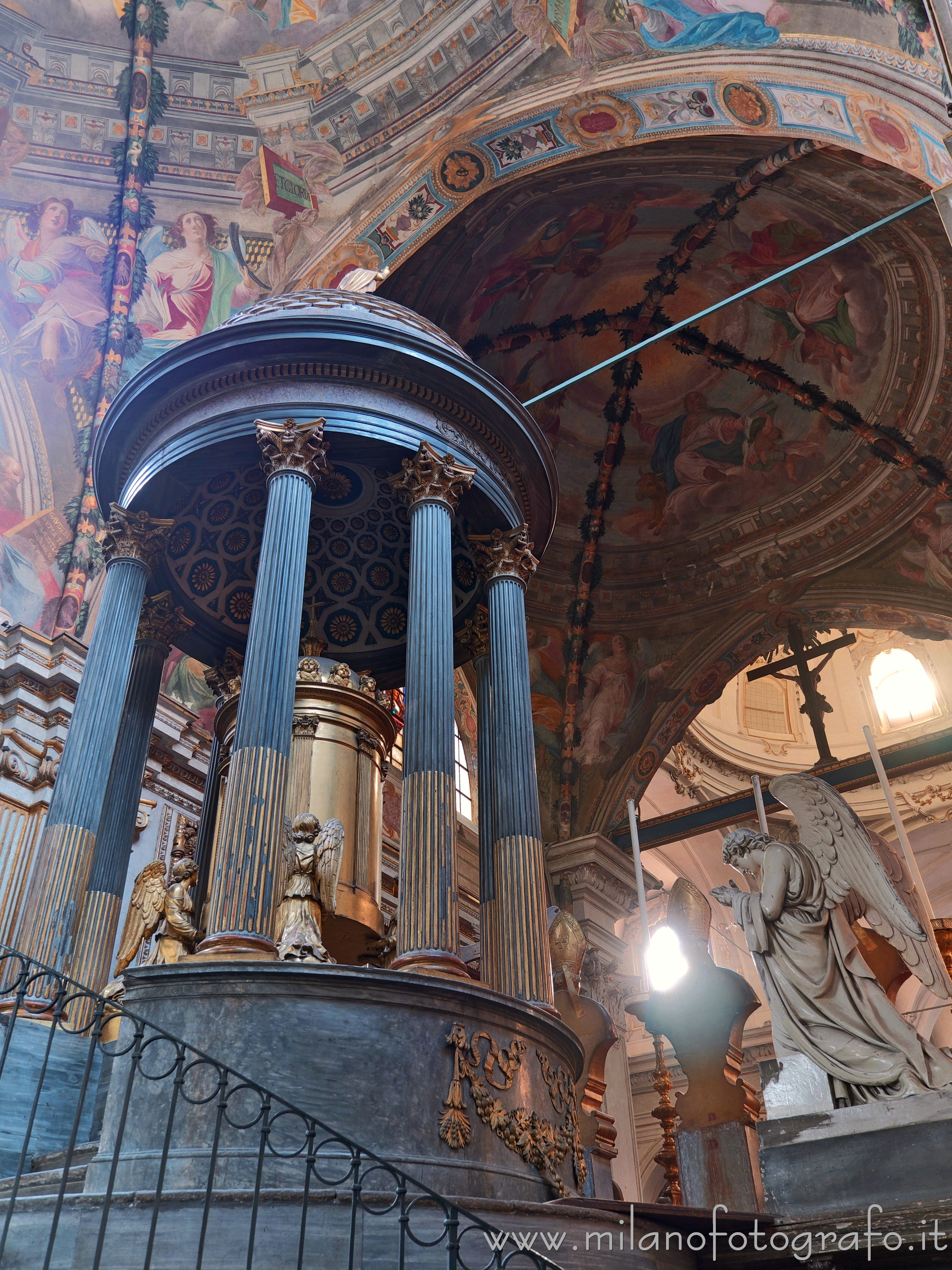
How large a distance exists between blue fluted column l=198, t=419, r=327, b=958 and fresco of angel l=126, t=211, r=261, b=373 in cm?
492

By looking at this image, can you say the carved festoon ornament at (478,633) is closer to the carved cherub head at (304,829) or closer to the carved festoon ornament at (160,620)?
the carved festoon ornament at (160,620)

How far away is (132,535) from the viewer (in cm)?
780

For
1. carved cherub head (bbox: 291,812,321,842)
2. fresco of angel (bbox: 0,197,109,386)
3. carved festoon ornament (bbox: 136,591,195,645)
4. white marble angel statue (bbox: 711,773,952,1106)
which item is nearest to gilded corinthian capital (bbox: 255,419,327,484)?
carved festoon ornament (bbox: 136,591,195,645)

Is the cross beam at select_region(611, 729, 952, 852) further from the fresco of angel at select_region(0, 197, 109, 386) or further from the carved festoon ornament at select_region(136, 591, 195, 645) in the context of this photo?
the fresco of angel at select_region(0, 197, 109, 386)

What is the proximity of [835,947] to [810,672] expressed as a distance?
1074 cm

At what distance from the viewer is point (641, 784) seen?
16.0m

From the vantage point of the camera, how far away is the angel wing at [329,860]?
6.30 meters

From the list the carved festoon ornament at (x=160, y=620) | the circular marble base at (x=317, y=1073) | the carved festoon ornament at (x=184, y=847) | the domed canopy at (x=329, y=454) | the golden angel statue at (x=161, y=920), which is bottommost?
the circular marble base at (x=317, y=1073)

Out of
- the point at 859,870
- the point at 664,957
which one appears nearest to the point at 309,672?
the point at 859,870

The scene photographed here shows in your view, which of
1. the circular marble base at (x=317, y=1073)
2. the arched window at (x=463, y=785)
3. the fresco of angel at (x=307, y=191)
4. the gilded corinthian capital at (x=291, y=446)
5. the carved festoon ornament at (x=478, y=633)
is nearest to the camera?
the circular marble base at (x=317, y=1073)

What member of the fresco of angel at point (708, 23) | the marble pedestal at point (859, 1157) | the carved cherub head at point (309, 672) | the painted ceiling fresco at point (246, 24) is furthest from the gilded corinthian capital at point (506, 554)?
the painted ceiling fresco at point (246, 24)

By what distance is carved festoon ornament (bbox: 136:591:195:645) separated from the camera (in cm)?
842

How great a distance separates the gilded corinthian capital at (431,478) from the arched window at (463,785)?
7.77 m

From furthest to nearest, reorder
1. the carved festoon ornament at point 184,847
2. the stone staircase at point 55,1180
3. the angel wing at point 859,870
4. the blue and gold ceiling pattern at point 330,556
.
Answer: the blue and gold ceiling pattern at point 330,556
the carved festoon ornament at point 184,847
the angel wing at point 859,870
the stone staircase at point 55,1180
